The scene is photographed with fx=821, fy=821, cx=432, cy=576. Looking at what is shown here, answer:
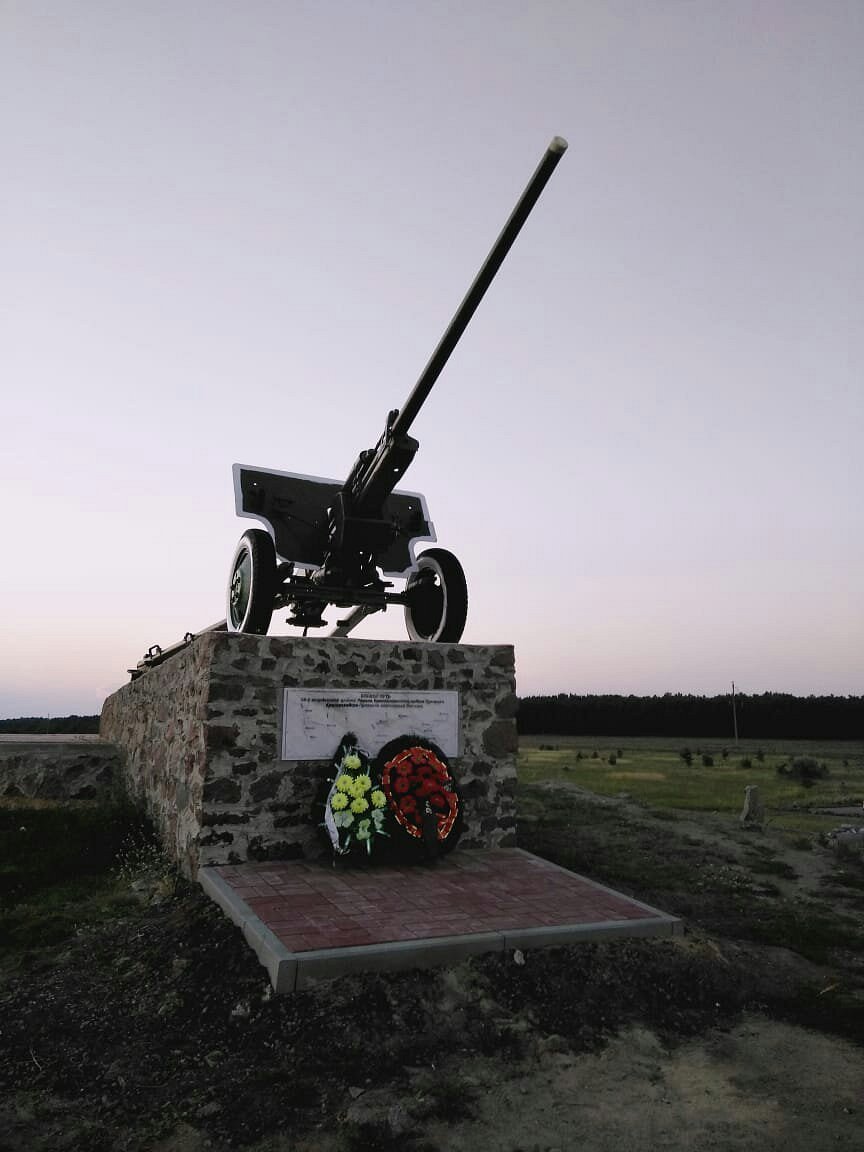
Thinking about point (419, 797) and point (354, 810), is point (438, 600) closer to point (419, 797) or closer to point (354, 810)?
point (419, 797)

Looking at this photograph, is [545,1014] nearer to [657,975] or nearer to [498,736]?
[657,975]

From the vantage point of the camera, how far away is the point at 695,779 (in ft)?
55.3

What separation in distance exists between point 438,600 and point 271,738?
2423 mm

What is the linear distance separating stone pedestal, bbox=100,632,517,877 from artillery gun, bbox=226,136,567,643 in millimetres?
724

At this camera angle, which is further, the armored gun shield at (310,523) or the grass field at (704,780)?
the grass field at (704,780)

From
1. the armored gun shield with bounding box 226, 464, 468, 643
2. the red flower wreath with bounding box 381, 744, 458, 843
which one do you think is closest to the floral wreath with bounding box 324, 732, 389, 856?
the red flower wreath with bounding box 381, 744, 458, 843

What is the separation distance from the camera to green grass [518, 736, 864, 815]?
43.2 ft

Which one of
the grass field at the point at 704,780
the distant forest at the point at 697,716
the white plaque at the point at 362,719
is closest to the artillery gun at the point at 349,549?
the white plaque at the point at 362,719

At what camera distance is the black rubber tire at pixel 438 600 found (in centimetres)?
826

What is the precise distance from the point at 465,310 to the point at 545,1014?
4.98 m

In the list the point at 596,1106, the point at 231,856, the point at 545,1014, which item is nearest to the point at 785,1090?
the point at 596,1106

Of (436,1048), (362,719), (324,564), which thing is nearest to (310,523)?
(324,564)

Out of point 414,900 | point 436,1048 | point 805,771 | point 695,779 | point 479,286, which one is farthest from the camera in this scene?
point 805,771

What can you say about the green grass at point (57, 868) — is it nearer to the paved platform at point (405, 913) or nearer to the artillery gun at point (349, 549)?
the paved platform at point (405, 913)
